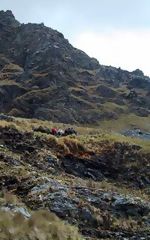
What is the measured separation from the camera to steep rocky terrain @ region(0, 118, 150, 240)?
85.1ft

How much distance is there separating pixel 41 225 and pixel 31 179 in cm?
1307

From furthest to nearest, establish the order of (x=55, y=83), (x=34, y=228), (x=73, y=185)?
(x=55, y=83) → (x=73, y=185) → (x=34, y=228)

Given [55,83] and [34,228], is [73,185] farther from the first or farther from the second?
[55,83]

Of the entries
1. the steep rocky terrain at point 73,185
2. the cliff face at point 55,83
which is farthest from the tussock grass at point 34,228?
the cliff face at point 55,83

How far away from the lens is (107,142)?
180 ft

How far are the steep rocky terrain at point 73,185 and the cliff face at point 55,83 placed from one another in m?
75.9

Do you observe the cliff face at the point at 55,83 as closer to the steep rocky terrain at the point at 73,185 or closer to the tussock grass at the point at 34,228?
the steep rocky terrain at the point at 73,185

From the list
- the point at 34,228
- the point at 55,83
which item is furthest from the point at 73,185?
the point at 55,83

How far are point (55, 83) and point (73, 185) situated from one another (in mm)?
112828

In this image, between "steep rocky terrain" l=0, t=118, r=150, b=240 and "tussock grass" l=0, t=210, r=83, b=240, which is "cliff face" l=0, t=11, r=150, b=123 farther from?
"tussock grass" l=0, t=210, r=83, b=240

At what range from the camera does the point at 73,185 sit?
3812cm

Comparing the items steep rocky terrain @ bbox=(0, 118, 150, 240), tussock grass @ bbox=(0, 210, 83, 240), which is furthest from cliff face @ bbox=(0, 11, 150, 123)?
tussock grass @ bbox=(0, 210, 83, 240)

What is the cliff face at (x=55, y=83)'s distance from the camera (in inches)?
5481

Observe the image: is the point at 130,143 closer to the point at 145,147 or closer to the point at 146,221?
the point at 145,147
